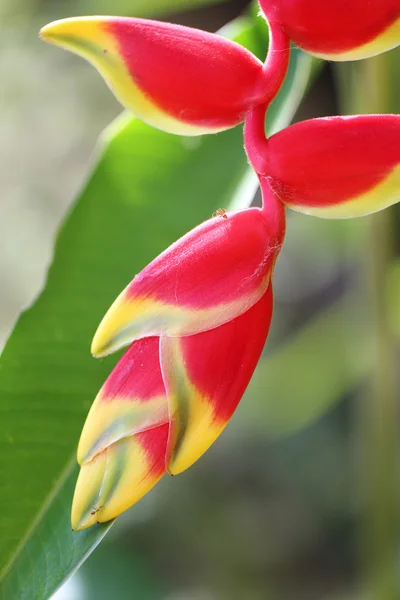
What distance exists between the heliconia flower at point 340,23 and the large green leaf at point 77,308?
0.17 metres

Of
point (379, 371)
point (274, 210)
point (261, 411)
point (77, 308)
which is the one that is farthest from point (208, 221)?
point (261, 411)

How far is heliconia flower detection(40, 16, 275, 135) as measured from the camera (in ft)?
1.11

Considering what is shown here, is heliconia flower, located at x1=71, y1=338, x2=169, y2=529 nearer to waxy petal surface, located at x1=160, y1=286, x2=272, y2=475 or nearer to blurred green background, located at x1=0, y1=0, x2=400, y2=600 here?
waxy petal surface, located at x1=160, y1=286, x2=272, y2=475

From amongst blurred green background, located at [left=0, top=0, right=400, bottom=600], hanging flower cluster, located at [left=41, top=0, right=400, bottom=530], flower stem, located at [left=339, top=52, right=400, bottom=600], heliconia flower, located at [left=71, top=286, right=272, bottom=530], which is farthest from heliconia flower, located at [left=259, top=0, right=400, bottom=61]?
blurred green background, located at [left=0, top=0, right=400, bottom=600]

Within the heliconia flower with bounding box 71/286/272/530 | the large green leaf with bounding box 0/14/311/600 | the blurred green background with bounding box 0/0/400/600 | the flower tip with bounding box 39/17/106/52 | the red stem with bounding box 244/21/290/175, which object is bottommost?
the blurred green background with bounding box 0/0/400/600

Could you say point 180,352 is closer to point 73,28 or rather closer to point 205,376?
point 205,376

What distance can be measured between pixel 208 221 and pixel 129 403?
0.29 ft

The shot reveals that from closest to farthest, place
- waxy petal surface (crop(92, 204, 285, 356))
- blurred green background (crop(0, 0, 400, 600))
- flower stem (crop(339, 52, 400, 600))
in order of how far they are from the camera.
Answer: waxy petal surface (crop(92, 204, 285, 356)), flower stem (crop(339, 52, 400, 600)), blurred green background (crop(0, 0, 400, 600))

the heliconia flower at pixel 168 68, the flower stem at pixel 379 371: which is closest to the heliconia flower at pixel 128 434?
the heliconia flower at pixel 168 68

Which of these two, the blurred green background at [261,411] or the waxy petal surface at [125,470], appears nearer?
the waxy petal surface at [125,470]

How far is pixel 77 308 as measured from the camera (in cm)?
57

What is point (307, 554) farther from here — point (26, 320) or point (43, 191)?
point (26, 320)

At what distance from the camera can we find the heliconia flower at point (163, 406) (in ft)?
1.08

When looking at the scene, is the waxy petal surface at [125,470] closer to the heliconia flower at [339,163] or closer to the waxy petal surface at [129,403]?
the waxy petal surface at [129,403]
